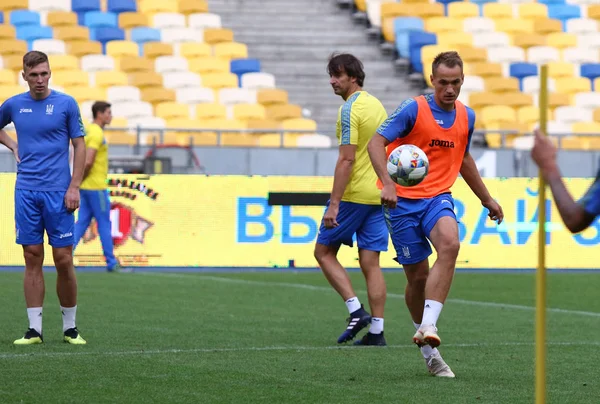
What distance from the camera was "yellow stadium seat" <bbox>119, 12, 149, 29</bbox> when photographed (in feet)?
85.1

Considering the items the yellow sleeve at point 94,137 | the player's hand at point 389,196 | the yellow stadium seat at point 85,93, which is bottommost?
the yellow stadium seat at point 85,93

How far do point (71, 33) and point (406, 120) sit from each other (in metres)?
18.1

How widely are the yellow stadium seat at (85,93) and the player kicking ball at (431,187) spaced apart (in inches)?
628

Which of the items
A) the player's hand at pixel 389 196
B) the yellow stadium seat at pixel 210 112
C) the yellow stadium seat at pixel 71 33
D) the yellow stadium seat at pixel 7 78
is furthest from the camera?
the yellow stadium seat at pixel 71 33

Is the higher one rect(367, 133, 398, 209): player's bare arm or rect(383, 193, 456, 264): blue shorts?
rect(367, 133, 398, 209): player's bare arm

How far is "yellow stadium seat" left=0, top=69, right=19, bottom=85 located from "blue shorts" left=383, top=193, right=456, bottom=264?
16062 mm

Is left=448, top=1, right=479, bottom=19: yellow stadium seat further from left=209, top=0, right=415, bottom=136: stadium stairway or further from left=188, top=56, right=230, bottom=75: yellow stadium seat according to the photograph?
left=188, top=56, right=230, bottom=75: yellow stadium seat

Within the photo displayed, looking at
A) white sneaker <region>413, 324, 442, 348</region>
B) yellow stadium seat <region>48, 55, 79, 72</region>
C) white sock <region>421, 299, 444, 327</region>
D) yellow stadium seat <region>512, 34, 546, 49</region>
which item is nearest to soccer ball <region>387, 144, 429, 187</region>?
white sock <region>421, 299, 444, 327</region>

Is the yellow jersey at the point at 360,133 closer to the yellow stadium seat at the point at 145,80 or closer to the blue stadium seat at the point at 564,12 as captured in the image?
the yellow stadium seat at the point at 145,80

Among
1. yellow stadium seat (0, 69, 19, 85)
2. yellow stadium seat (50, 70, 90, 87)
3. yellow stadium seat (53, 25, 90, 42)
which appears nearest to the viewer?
yellow stadium seat (0, 69, 19, 85)

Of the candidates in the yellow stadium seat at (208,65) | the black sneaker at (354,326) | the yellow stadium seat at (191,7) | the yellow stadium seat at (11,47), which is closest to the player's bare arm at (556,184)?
the black sneaker at (354,326)

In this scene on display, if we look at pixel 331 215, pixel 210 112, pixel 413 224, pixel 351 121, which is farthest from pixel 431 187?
pixel 210 112

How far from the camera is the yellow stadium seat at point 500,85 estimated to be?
86.3 feet

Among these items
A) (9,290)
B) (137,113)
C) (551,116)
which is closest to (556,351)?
(9,290)
